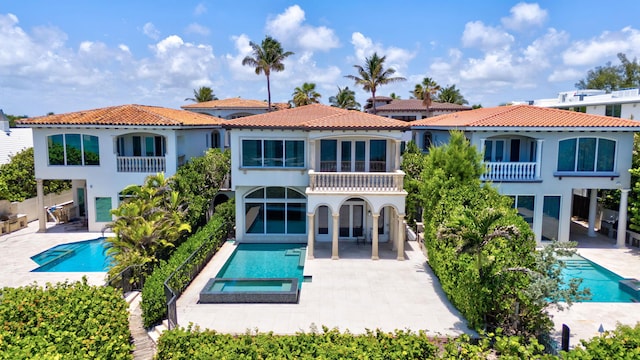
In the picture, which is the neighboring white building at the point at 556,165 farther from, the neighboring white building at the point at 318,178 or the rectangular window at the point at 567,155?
the neighboring white building at the point at 318,178

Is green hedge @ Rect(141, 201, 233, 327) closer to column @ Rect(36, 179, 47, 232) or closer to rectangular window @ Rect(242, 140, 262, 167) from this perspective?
rectangular window @ Rect(242, 140, 262, 167)

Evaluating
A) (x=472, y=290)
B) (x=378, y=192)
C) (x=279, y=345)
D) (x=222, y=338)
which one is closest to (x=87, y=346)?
(x=222, y=338)

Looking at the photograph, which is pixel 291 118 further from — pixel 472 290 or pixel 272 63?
pixel 272 63

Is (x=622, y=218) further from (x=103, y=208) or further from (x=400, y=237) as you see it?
(x=103, y=208)

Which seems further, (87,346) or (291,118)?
(291,118)

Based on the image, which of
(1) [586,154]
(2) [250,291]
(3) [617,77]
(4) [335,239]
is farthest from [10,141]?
(3) [617,77]

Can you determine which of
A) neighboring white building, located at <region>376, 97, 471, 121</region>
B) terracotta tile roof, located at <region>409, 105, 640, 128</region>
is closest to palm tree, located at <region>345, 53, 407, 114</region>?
neighboring white building, located at <region>376, 97, 471, 121</region>
